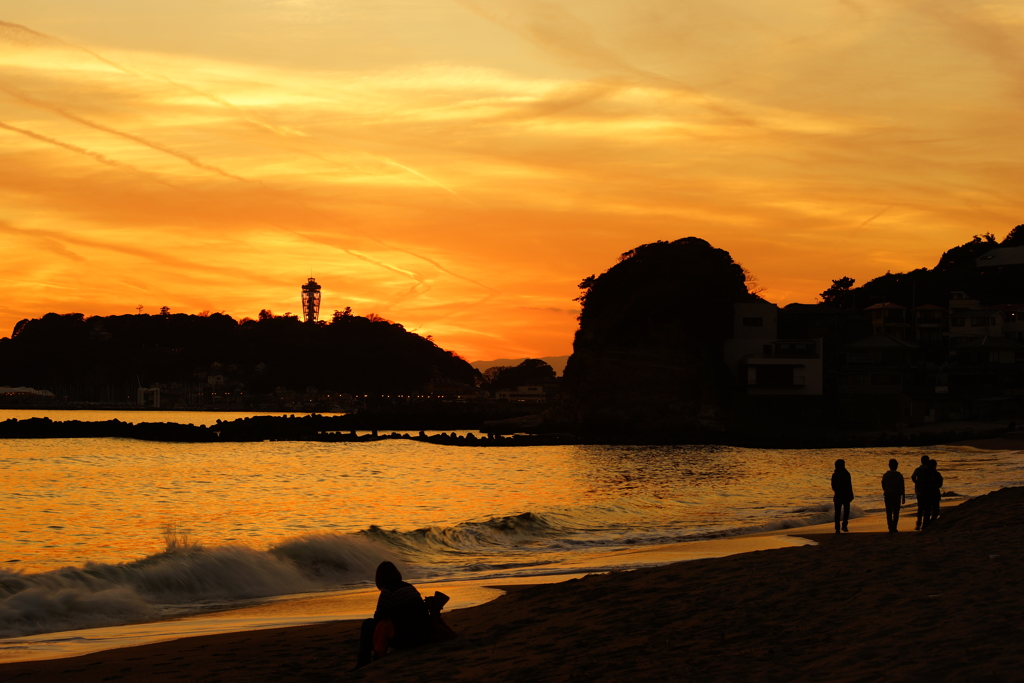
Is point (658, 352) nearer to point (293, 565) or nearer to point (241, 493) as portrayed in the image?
point (241, 493)

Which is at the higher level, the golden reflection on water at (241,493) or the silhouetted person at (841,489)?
the silhouetted person at (841,489)

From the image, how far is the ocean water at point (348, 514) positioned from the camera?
16.6 meters

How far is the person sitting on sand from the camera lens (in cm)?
943

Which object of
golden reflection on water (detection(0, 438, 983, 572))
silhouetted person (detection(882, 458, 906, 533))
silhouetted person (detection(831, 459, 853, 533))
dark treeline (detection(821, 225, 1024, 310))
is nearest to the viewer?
silhouetted person (detection(882, 458, 906, 533))

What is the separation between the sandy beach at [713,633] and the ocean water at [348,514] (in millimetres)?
4602

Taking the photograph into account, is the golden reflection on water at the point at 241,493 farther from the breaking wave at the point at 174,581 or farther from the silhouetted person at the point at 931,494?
the silhouetted person at the point at 931,494

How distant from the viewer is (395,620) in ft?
31.4

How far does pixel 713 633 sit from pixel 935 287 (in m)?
129

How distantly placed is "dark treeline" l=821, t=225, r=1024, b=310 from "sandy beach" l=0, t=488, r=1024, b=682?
115 m

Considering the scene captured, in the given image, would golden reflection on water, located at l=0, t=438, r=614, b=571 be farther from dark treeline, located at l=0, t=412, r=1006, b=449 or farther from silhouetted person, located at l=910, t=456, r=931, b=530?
silhouetted person, located at l=910, t=456, r=931, b=530

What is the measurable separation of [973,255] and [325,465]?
122 m

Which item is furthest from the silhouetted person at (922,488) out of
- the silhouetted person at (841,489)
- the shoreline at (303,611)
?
the shoreline at (303,611)

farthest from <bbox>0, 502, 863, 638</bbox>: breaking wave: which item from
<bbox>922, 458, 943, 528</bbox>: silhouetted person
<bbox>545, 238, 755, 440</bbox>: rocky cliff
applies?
<bbox>545, 238, 755, 440</bbox>: rocky cliff

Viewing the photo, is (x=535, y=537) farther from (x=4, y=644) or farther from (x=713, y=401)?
(x=713, y=401)
